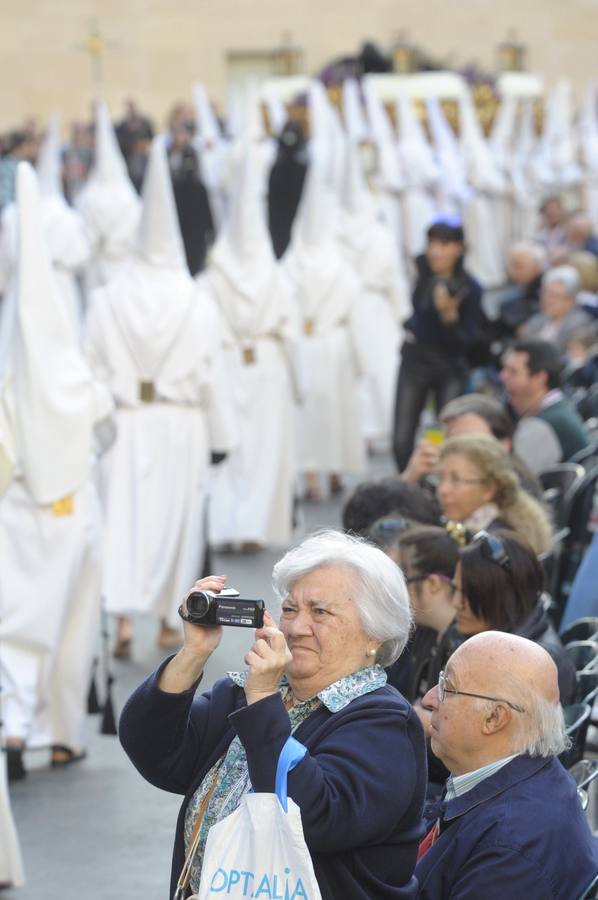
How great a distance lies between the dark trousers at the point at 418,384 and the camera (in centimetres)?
924

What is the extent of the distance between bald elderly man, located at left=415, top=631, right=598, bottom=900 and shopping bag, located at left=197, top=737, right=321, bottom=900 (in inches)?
13.2

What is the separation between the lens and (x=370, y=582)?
3.20 meters

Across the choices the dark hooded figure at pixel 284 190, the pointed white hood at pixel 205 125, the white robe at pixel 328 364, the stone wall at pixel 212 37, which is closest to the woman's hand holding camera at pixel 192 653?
the white robe at pixel 328 364

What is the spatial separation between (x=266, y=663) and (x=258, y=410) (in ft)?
23.3

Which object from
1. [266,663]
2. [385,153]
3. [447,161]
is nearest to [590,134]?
[447,161]

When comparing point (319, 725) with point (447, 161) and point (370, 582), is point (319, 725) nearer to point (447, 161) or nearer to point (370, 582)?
point (370, 582)

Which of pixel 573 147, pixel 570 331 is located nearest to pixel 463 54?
pixel 573 147

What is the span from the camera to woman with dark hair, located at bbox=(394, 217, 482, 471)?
912 cm

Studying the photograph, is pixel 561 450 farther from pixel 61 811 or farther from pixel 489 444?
pixel 61 811

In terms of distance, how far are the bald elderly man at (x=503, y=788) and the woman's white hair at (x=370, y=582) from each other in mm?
129

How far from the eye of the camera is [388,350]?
13031 mm

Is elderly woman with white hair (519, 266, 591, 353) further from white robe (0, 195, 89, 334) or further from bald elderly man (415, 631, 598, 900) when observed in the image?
bald elderly man (415, 631, 598, 900)

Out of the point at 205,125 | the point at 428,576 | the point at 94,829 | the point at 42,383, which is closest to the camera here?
the point at 428,576

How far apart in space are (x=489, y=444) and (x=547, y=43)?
34.8 m
